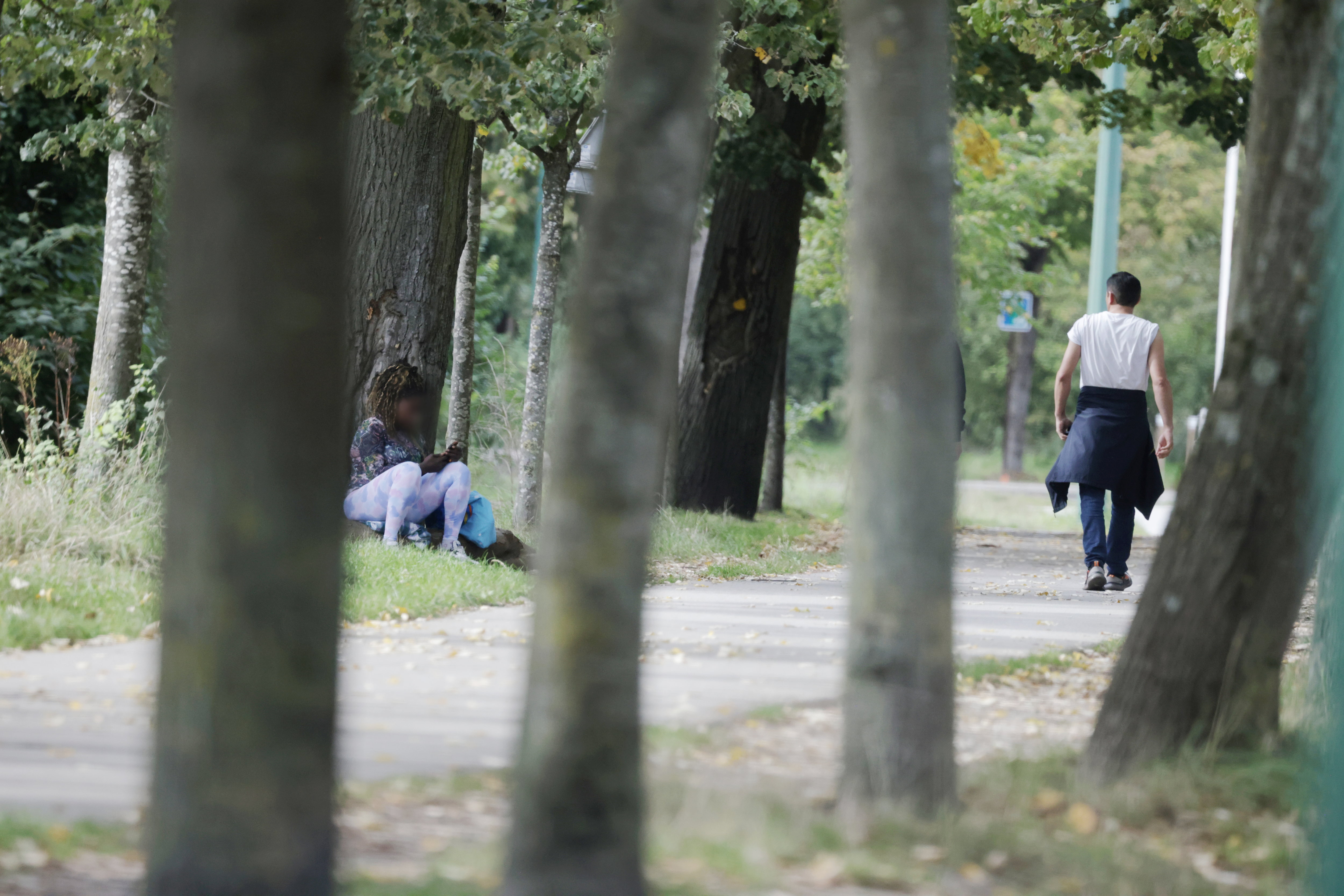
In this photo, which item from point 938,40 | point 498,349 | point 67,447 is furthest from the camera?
point 498,349

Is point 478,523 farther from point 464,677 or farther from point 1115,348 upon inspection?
point 1115,348

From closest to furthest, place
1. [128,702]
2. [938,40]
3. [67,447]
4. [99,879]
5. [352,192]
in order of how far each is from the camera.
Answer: [99,879] < [938,40] < [128,702] < [67,447] < [352,192]

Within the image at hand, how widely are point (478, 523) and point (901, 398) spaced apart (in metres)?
5.76

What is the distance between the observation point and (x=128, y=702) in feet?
16.5

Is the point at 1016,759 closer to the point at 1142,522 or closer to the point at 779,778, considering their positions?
the point at 779,778

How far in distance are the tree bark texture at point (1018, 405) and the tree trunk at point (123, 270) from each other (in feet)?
99.5

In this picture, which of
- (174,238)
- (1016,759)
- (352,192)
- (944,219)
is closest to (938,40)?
(944,219)

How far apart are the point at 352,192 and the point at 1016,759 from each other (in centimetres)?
669

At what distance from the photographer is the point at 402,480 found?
870 centimetres

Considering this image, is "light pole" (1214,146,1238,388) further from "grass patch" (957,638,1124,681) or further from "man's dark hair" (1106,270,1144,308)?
"grass patch" (957,638,1124,681)

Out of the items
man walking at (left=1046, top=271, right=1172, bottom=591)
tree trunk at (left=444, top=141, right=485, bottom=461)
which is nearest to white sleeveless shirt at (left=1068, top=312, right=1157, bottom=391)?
man walking at (left=1046, top=271, right=1172, bottom=591)

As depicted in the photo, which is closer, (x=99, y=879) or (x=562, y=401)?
(x=562, y=401)

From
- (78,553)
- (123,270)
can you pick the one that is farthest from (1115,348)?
(123,270)

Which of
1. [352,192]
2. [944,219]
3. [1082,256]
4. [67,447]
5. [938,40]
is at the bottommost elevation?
[67,447]
